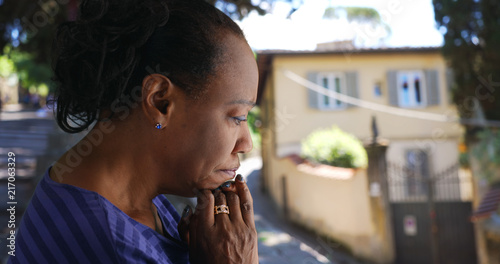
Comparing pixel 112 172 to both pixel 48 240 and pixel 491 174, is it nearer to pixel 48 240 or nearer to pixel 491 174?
pixel 48 240

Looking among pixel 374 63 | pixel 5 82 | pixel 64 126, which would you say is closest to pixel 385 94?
pixel 374 63

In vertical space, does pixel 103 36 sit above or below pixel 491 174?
above

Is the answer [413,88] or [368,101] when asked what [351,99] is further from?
[413,88]

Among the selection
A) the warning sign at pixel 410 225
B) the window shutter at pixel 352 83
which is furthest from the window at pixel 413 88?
the warning sign at pixel 410 225

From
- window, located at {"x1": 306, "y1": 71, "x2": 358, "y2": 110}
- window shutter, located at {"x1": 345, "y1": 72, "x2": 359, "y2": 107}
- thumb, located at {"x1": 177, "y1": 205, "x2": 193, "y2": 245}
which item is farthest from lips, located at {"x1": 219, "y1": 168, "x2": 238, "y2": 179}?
window shutter, located at {"x1": 345, "y1": 72, "x2": 359, "y2": 107}

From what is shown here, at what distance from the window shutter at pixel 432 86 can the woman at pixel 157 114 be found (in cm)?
1338

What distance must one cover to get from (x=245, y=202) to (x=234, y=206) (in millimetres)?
40

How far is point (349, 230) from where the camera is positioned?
827 centimetres

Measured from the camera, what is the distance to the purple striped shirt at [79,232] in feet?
2.49

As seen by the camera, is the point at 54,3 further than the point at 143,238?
Yes

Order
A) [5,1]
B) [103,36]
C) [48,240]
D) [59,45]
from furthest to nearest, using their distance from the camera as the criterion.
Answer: [5,1] < [59,45] < [103,36] < [48,240]

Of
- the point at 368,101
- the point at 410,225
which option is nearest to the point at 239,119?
the point at 410,225

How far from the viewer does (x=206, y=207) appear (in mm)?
971

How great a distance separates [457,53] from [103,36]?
943cm
